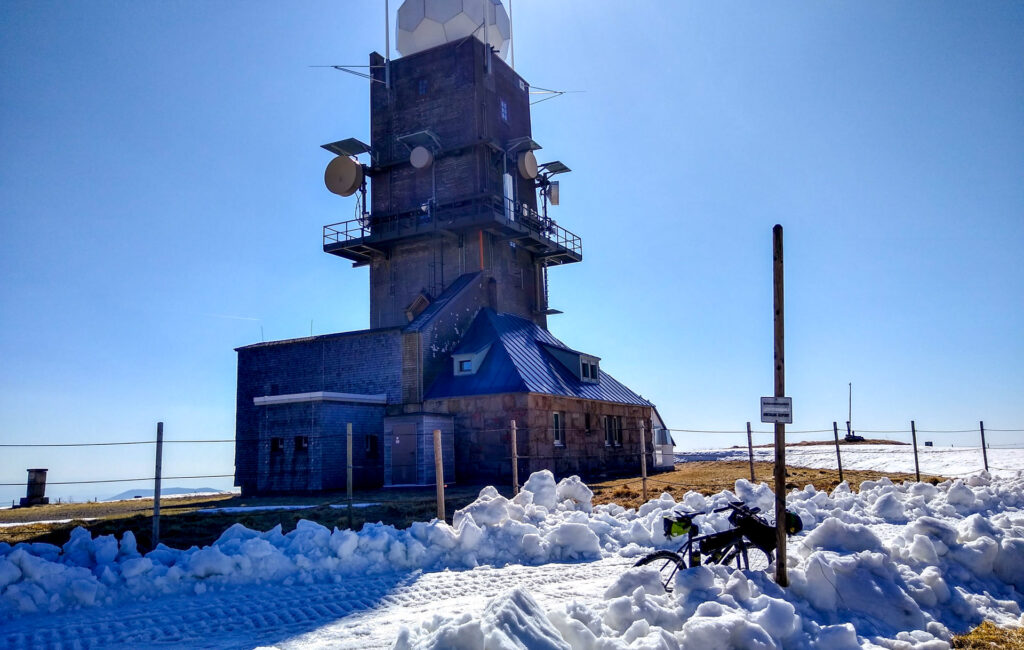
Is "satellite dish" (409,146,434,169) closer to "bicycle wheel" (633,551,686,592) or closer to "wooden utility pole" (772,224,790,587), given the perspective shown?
"wooden utility pole" (772,224,790,587)

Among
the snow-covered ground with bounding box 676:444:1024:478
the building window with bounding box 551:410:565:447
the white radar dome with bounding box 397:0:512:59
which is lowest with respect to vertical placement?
the snow-covered ground with bounding box 676:444:1024:478

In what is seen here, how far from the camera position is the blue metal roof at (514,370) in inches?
1067

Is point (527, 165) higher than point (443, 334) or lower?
higher

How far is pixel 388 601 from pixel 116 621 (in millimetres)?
2760

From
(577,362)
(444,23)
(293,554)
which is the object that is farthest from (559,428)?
(444,23)

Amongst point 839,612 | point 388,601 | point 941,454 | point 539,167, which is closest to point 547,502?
point 388,601

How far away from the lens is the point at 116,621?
7.52m

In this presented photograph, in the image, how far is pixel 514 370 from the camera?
89.8 ft

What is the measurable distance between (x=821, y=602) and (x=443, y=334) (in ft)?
76.9

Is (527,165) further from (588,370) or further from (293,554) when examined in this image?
(293,554)

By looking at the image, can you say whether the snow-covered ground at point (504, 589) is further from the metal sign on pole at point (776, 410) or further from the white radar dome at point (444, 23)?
the white radar dome at point (444, 23)

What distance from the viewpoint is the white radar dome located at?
1475 inches

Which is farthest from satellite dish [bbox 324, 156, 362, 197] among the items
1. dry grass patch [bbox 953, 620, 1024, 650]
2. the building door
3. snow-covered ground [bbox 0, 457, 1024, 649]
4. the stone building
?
dry grass patch [bbox 953, 620, 1024, 650]

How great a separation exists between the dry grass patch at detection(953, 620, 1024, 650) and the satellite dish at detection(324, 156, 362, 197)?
32660 millimetres
